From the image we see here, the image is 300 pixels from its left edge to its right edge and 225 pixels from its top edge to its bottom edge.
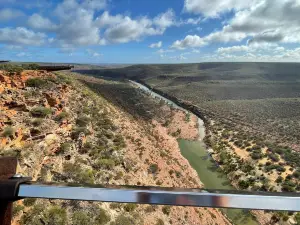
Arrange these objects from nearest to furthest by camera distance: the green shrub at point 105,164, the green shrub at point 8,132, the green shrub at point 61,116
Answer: the green shrub at point 8,132 → the green shrub at point 105,164 → the green shrub at point 61,116

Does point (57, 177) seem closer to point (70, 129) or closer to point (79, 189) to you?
point (70, 129)

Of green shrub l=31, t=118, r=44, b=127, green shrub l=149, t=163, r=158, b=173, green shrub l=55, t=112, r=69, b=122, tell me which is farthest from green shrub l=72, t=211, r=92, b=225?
green shrub l=149, t=163, r=158, b=173

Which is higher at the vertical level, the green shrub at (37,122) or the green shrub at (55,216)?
the green shrub at (37,122)

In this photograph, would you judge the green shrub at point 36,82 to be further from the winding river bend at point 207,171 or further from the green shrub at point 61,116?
the winding river bend at point 207,171

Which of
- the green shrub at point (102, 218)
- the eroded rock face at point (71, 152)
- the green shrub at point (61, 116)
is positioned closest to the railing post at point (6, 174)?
the eroded rock face at point (71, 152)

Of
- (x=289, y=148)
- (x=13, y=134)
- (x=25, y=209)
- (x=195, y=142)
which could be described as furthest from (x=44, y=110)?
(x=289, y=148)

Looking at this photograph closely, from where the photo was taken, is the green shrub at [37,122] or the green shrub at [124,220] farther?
the green shrub at [37,122]

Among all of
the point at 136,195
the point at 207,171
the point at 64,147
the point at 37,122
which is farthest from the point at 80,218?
the point at 207,171
